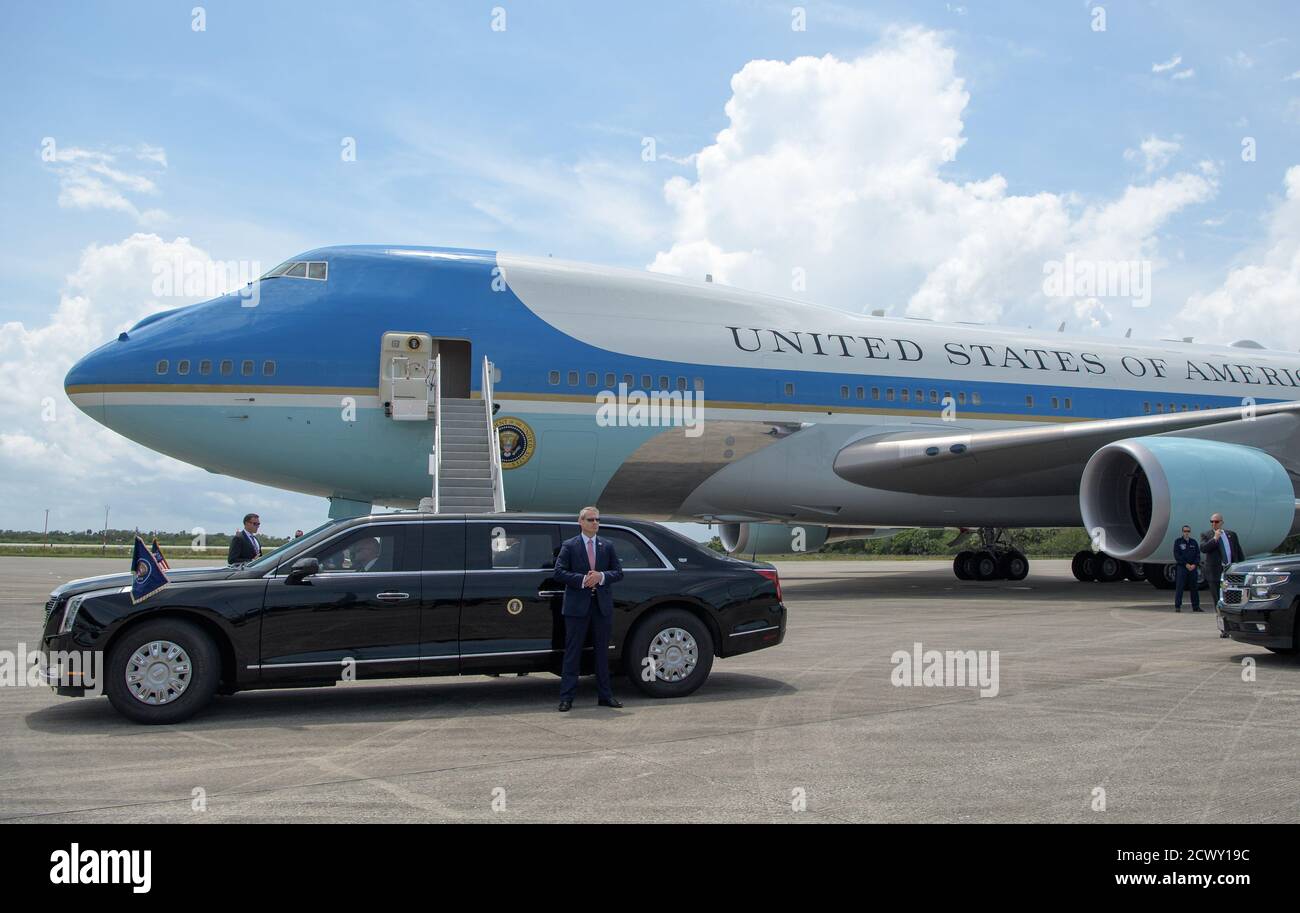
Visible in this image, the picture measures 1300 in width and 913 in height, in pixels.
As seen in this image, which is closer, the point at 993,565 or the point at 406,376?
the point at 406,376

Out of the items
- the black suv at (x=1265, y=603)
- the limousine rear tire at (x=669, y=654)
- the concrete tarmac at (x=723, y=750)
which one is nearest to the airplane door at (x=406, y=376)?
the concrete tarmac at (x=723, y=750)

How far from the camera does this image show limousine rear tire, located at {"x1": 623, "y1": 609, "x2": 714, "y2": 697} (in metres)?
8.40

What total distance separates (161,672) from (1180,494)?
48.8ft

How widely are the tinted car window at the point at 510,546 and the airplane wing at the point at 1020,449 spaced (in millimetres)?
11454

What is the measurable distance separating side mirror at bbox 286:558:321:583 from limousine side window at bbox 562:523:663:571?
78.0 inches

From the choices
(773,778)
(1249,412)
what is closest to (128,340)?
(773,778)

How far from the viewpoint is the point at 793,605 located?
17516 millimetres

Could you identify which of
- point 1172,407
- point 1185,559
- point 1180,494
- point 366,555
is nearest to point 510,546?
point 366,555

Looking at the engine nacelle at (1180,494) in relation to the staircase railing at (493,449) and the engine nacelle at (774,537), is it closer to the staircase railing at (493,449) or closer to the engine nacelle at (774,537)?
the engine nacelle at (774,537)

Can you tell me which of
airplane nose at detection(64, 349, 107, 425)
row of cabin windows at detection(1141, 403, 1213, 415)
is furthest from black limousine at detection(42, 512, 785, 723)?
row of cabin windows at detection(1141, 403, 1213, 415)

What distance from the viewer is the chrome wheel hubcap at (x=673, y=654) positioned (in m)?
8.45

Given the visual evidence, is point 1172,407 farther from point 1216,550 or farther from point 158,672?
point 158,672

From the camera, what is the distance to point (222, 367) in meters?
15.1
